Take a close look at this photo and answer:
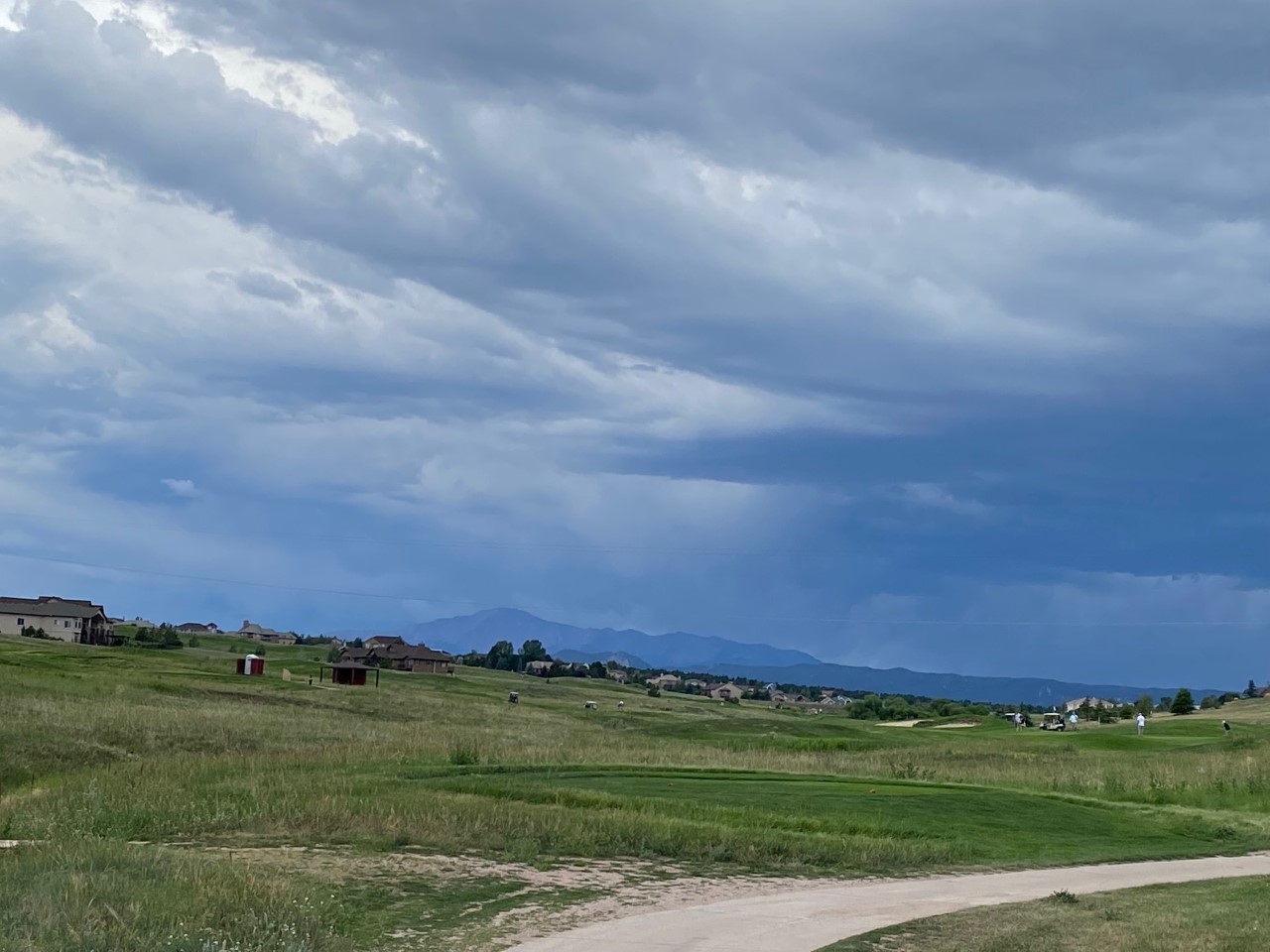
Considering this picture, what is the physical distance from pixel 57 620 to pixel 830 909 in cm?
13391

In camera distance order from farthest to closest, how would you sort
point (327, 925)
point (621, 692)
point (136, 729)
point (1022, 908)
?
1. point (621, 692)
2. point (136, 729)
3. point (1022, 908)
4. point (327, 925)

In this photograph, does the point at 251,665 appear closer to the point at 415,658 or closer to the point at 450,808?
the point at 415,658

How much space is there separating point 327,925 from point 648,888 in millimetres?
5723

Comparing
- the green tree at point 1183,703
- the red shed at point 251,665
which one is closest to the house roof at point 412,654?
the red shed at point 251,665

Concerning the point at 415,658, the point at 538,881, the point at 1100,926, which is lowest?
the point at 538,881

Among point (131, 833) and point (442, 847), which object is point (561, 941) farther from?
point (131, 833)

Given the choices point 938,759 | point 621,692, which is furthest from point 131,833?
point 621,692

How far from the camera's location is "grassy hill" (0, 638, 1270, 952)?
14195 mm

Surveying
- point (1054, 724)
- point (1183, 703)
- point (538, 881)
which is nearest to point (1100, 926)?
point (538, 881)

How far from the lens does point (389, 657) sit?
14638cm

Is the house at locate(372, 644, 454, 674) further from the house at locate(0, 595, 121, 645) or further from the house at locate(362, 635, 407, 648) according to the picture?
the house at locate(0, 595, 121, 645)

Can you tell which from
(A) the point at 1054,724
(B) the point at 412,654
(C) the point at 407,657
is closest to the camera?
(A) the point at 1054,724

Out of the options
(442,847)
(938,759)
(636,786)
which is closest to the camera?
(442,847)

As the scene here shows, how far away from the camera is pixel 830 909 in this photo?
16.6 m
